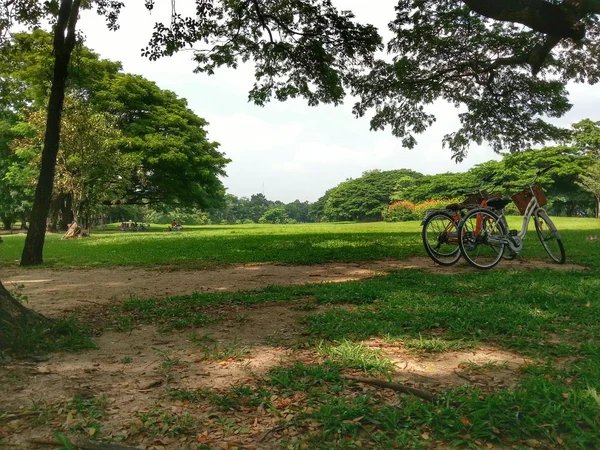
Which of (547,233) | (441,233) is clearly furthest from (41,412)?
(547,233)

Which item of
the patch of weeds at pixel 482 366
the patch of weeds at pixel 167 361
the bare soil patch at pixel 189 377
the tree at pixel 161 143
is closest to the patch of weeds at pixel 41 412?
the bare soil patch at pixel 189 377

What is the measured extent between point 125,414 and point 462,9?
1225 cm

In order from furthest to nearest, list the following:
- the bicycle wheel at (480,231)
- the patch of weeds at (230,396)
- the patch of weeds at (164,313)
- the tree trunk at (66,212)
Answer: the tree trunk at (66,212) → the bicycle wheel at (480,231) → the patch of weeds at (164,313) → the patch of weeds at (230,396)

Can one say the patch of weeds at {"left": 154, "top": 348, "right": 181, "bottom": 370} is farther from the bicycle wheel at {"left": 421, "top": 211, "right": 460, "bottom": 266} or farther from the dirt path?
the bicycle wheel at {"left": 421, "top": 211, "right": 460, "bottom": 266}

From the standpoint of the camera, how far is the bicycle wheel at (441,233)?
681 cm

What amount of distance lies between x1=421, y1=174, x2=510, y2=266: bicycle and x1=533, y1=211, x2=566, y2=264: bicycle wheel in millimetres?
904

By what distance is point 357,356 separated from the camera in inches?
110

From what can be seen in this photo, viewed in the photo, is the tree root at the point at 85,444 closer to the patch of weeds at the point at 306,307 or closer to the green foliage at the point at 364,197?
the patch of weeds at the point at 306,307

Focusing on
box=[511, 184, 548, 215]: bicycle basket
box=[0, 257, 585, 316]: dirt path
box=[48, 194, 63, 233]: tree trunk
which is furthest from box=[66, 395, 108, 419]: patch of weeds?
box=[48, 194, 63, 233]: tree trunk

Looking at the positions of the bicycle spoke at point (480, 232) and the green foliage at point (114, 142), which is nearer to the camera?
the bicycle spoke at point (480, 232)

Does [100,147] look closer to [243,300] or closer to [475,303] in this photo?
[243,300]

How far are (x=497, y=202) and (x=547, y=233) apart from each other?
1368 mm

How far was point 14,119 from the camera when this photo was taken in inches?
1121

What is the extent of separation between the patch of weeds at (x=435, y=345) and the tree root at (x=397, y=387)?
26.4 inches
